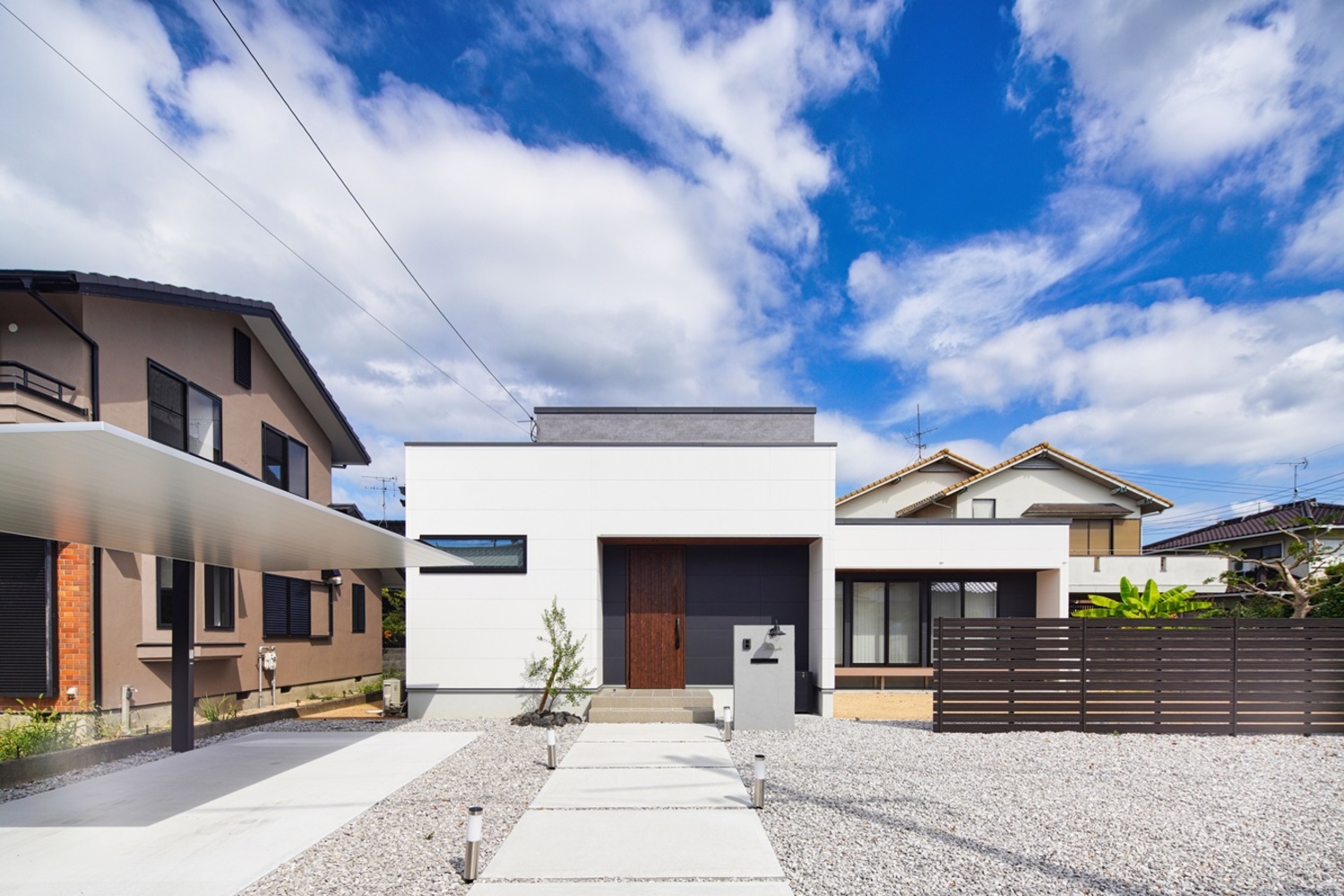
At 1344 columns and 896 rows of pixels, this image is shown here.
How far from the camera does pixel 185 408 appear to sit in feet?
38.3

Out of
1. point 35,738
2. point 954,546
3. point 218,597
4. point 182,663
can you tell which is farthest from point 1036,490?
point 35,738

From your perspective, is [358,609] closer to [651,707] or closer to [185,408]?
[185,408]

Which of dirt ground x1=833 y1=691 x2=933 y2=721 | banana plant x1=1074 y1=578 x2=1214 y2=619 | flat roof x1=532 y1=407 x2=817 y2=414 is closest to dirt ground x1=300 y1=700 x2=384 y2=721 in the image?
flat roof x1=532 y1=407 x2=817 y2=414

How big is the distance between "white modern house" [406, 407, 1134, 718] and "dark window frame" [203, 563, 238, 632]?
402cm

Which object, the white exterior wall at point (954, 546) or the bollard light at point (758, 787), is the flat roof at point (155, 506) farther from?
the white exterior wall at point (954, 546)

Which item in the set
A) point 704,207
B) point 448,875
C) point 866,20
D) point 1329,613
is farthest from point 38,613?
point 1329,613

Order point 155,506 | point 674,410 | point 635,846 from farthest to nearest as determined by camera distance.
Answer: point 674,410 → point 155,506 → point 635,846

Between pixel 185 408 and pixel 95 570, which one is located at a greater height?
pixel 185 408

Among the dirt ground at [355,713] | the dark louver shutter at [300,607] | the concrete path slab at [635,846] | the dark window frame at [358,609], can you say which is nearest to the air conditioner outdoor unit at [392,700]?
the dirt ground at [355,713]

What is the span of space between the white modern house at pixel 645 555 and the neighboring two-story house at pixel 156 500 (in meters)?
1.64

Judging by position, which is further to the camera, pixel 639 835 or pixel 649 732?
pixel 649 732

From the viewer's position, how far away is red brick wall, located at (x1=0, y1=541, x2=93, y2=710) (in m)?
9.07

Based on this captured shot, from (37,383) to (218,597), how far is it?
476 cm

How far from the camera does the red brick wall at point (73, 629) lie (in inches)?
357
